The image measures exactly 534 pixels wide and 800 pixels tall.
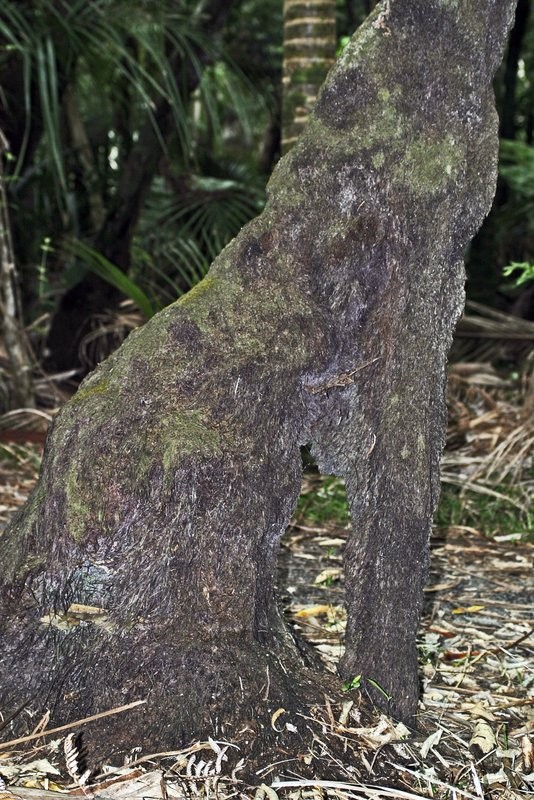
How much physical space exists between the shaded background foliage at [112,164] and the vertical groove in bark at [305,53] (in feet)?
2.20

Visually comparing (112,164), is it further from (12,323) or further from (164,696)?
(164,696)

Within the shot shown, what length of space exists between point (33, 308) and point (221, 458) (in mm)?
5533

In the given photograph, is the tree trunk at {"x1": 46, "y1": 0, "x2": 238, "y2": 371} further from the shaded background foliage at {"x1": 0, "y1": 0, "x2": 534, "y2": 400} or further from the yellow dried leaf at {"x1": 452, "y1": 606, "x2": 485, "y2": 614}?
the yellow dried leaf at {"x1": 452, "y1": 606, "x2": 485, "y2": 614}

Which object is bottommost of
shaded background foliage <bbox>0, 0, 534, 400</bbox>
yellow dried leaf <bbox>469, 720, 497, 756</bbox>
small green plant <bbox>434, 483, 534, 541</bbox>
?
yellow dried leaf <bbox>469, 720, 497, 756</bbox>

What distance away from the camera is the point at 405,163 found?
95.6 inches

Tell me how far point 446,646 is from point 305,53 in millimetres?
2986

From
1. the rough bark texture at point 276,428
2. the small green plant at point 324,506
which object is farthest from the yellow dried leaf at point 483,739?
the small green plant at point 324,506

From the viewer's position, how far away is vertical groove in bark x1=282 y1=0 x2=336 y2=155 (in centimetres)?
498

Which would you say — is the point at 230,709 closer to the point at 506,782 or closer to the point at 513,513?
the point at 506,782

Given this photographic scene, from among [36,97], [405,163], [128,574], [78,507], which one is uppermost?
[36,97]

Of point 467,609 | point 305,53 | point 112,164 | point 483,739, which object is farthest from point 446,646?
point 112,164

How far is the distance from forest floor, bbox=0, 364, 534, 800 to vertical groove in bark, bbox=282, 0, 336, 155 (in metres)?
1.74

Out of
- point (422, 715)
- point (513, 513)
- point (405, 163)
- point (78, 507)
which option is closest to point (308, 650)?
point (422, 715)

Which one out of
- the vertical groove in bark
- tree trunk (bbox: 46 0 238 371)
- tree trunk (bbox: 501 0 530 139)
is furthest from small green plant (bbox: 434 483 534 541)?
tree trunk (bbox: 501 0 530 139)
